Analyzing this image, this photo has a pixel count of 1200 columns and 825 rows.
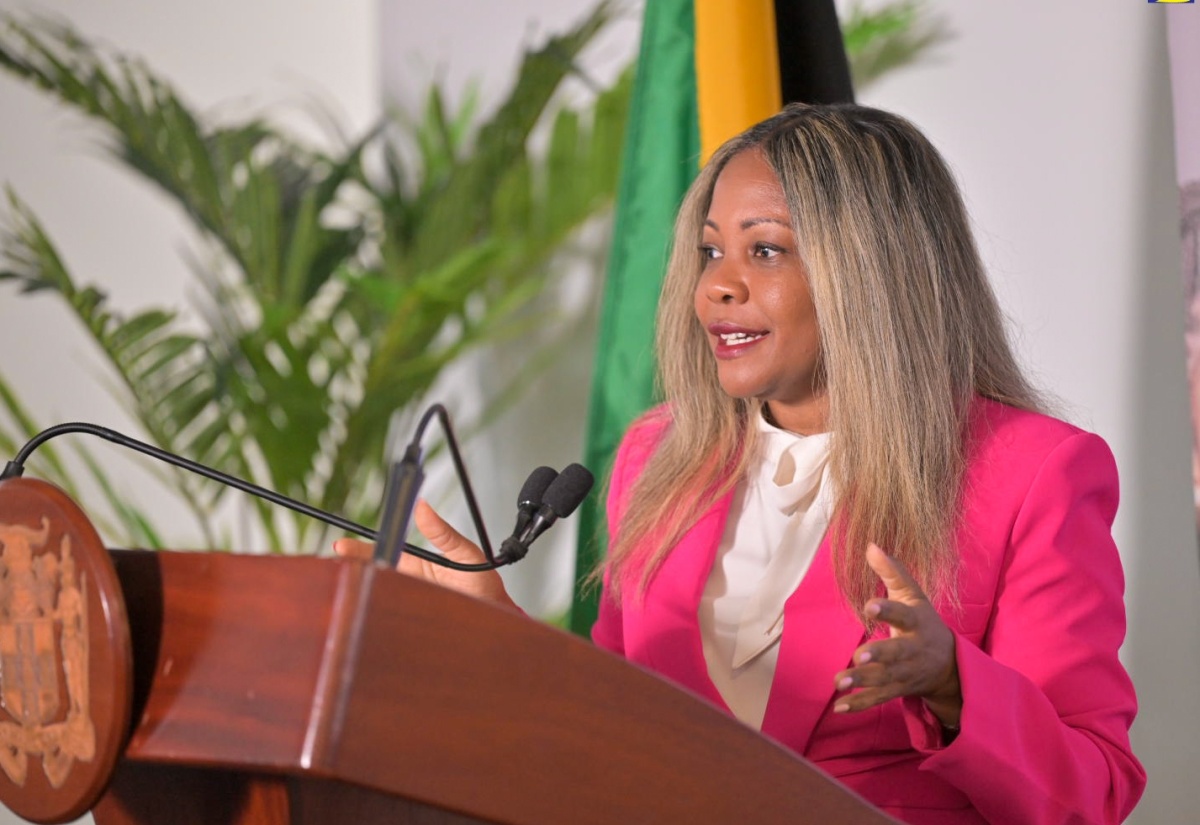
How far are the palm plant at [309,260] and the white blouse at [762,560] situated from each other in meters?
1.40

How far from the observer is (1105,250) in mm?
2619

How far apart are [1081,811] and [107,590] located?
111 centimetres

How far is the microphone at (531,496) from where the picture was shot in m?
1.36

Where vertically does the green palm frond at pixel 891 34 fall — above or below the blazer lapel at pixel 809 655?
above

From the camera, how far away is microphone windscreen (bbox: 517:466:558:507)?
140 centimetres

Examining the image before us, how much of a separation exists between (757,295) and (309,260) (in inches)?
74.0

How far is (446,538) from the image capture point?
1699mm

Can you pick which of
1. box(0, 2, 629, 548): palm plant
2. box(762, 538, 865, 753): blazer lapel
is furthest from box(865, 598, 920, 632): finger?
box(0, 2, 629, 548): palm plant

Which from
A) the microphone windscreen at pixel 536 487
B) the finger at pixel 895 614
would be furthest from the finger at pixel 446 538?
the finger at pixel 895 614

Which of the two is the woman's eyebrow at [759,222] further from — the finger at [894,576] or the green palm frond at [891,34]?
the green palm frond at [891,34]

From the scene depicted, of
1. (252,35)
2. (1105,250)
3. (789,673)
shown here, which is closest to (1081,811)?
(789,673)

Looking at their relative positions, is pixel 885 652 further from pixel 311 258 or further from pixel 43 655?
pixel 311 258

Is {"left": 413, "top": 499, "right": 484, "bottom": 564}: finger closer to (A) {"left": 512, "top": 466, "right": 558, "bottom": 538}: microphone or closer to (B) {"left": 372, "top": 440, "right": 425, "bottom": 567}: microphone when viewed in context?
(A) {"left": 512, "top": 466, "right": 558, "bottom": 538}: microphone

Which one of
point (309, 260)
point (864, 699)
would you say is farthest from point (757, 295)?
point (309, 260)
